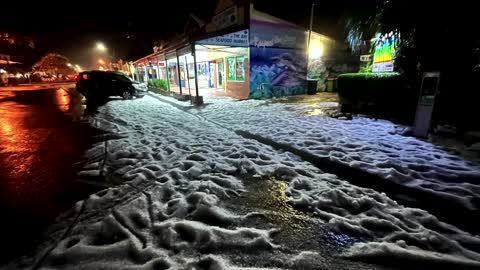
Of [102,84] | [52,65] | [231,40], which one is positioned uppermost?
[52,65]

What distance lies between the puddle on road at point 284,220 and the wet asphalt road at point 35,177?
2.33 metres

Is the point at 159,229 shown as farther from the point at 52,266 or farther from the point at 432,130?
the point at 432,130

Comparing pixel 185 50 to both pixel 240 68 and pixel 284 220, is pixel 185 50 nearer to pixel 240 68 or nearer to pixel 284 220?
pixel 240 68

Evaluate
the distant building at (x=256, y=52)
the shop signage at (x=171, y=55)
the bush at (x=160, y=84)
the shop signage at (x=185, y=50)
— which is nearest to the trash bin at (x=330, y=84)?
the distant building at (x=256, y=52)

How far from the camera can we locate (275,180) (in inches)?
159

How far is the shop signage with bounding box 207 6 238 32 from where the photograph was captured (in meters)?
14.8

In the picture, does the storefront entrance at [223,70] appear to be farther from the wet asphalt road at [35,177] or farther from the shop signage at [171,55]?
the wet asphalt road at [35,177]

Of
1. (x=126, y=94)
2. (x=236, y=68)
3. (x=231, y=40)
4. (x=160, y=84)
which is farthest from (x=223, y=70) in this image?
(x=126, y=94)

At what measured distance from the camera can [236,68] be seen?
1620cm

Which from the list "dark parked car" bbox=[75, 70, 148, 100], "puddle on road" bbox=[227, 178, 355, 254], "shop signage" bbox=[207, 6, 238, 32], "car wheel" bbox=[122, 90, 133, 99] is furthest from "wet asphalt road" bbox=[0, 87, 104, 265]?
"shop signage" bbox=[207, 6, 238, 32]

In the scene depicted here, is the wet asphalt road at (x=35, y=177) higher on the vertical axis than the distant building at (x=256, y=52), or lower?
lower

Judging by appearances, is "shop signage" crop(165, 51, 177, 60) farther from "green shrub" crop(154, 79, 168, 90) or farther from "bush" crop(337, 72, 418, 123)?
"bush" crop(337, 72, 418, 123)

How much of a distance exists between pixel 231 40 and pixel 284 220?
1160cm

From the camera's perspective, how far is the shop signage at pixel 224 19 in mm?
14784
